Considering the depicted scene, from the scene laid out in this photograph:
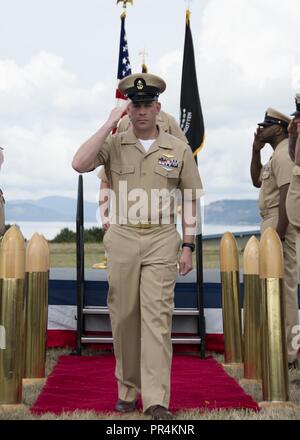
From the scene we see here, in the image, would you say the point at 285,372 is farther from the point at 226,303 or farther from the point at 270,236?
the point at 226,303

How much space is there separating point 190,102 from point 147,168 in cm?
342

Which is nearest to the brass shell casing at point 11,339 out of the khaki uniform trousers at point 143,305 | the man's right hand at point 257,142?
the khaki uniform trousers at point 143,305

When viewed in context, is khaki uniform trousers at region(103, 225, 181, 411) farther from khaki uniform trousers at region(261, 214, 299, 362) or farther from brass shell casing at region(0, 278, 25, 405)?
khaki uniform trousers at region(261, 214, 299, 362)

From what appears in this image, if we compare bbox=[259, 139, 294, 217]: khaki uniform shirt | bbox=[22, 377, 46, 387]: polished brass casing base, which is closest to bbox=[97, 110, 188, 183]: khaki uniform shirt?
bbox=[259, 139, 294, 217]: khaki uniform shirt

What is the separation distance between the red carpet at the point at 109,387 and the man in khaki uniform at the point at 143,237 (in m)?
0.34

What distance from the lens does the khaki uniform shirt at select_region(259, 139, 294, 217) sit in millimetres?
5782

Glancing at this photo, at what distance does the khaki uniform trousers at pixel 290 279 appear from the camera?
6.03 meters

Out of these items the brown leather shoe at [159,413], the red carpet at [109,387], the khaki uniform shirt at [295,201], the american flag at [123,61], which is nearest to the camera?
the brown leather shoe at [159,413]

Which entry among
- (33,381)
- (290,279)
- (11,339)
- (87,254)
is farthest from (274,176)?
(87,254)

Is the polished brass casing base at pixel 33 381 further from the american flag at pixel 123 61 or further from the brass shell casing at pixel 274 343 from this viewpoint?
the american flag at pixel 123 61

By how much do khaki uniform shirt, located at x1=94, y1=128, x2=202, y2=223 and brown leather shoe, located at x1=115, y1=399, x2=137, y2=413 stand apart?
3.38ft

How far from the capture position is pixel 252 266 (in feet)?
18.2
